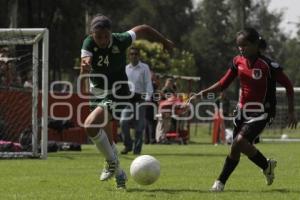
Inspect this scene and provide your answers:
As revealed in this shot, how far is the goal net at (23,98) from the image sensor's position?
14195 mm

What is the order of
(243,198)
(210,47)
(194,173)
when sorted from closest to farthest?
(243,198) < (194,173) < (210,47)

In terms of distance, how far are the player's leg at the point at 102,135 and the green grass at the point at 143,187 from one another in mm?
244

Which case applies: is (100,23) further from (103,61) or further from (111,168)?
(111,168)

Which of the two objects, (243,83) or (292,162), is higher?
(243,83)

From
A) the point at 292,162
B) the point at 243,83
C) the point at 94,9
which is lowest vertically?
the point at 292,162

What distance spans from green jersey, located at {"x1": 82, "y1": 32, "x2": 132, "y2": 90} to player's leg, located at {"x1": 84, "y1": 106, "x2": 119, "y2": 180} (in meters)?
0.34

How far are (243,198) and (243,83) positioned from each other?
1.53 meters

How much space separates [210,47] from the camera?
305 ft

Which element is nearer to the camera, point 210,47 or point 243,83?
point 243,83

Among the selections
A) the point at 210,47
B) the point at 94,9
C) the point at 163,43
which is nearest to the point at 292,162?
the point at 163,43

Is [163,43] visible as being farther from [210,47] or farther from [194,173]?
[210,47]

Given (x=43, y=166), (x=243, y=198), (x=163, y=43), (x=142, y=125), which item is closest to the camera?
(x=243, y=198)

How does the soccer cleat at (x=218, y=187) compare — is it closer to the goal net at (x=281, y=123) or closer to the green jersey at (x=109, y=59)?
the green jersey at (x=109, y=59)

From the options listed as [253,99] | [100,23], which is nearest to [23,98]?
[100,23]
